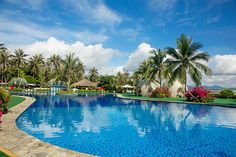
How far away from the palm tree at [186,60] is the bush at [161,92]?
20.4ft

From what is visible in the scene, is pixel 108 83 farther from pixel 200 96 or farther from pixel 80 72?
pixel 200 96

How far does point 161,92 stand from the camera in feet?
118

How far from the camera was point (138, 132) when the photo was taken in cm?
1162

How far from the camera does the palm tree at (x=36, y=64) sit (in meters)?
61.9

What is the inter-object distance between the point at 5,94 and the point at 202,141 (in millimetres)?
12202

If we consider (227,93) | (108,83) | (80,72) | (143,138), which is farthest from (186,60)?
(80,72)

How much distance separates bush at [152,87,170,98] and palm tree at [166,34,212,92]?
6.21 metres

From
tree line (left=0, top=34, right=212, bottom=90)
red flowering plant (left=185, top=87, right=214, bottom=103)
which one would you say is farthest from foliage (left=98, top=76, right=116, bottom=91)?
red flowering plant (left=185, top=87, right=214, bottom=103)

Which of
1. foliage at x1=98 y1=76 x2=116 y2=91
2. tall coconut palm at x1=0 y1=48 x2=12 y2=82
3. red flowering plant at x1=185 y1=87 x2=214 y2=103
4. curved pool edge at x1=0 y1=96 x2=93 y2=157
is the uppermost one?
tall coconut palm at x1=0 y1=48 x2=12 y2=82

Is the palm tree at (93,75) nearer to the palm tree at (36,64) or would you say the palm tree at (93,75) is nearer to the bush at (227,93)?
the palm tree at (36,64)

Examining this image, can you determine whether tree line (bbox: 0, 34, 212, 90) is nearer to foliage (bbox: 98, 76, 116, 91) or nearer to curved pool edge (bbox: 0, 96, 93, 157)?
foliage (bbox: 98, 76, 116, 91)

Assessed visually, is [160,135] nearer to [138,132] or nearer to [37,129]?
[138,132]

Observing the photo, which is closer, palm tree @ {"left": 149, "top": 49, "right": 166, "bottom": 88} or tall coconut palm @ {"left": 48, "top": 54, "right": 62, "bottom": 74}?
palm tree @ {"left": 149, "top": 49, "right": 166, "bottom": 88}

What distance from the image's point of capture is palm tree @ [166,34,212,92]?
28406 millimetres
